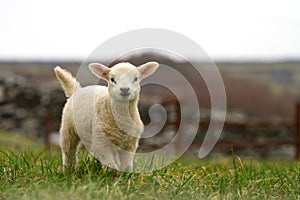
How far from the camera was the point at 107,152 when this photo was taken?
17.5 ft

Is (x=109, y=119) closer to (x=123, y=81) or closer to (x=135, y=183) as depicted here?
(x=123, y=81)

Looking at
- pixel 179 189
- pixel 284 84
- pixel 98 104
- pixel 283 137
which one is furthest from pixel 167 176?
pixel 284 84

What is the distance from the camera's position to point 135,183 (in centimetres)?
496

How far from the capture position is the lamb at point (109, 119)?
537cm

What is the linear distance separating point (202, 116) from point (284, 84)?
956 inches

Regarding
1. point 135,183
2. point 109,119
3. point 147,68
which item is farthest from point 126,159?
point 147,68

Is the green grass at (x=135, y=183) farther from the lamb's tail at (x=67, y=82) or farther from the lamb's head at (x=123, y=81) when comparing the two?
the lamb's tail at (x=67, y=82)

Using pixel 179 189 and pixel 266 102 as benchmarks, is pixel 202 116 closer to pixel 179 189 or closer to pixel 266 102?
pixel 266 102

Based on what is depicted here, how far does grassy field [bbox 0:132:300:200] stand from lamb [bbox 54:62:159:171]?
0.60 ft

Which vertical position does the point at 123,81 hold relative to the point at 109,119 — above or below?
above

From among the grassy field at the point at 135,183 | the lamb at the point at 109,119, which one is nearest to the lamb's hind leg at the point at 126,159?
the lamb at the point at 109,119

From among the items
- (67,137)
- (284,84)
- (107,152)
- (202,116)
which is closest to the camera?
(107,152)

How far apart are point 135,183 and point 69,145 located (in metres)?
1.10

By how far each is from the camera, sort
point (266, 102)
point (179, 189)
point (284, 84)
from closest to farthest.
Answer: point (179, 189)
point (266, 102)
point (284, 84)
